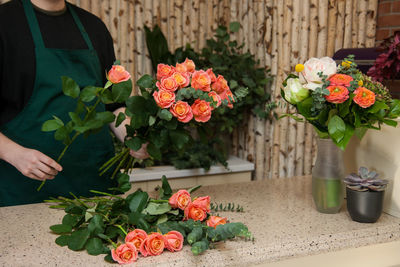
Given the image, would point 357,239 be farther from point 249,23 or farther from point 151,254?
point 249,23

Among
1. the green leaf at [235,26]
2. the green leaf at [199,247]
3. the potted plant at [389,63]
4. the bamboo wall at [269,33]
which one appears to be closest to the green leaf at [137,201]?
the green leaf at [199,247]

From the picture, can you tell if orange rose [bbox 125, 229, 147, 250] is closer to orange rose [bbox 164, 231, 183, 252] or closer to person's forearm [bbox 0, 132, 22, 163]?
orange rose [bbox 164, 231, 183, 252]

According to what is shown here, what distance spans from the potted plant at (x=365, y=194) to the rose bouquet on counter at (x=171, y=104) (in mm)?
477

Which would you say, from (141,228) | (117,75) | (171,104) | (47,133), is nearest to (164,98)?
(171,104)

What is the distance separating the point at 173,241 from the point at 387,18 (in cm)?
271

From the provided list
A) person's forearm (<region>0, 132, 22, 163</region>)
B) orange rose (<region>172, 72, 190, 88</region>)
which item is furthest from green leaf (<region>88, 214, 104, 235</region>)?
person's forearm (<region>0, 132, 22, 163</region>)

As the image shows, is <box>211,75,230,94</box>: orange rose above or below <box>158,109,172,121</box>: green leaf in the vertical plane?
above

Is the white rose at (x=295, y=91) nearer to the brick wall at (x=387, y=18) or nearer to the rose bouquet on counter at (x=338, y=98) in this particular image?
the rose bouquet on counter at (x=338, y=98)

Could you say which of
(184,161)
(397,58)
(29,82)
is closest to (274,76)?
(184,161)

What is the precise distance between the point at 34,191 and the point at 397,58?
1.60m

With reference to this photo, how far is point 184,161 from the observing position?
323 cm

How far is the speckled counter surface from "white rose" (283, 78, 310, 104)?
0.40 m

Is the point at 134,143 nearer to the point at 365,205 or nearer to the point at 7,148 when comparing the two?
the point at 7,148

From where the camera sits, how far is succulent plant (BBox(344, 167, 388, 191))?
1.35 metres
